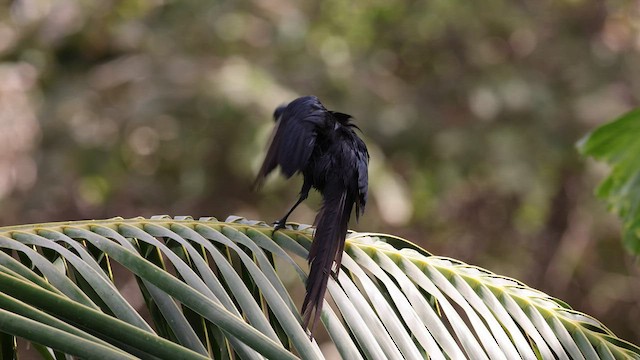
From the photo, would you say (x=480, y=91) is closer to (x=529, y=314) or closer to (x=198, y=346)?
(x=529, y=314)

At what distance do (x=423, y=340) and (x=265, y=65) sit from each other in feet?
27.7

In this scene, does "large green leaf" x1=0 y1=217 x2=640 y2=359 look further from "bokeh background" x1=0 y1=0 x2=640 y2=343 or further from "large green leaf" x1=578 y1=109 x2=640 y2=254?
"bokeh background" x1=0 y1=0 x2=640 y2=343

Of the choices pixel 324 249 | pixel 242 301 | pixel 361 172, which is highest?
pixel 361 172

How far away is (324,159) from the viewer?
2.81 m

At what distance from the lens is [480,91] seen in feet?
34.0

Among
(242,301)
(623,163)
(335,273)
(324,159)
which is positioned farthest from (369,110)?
(242,301)

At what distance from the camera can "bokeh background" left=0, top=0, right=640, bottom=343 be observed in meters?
9.84

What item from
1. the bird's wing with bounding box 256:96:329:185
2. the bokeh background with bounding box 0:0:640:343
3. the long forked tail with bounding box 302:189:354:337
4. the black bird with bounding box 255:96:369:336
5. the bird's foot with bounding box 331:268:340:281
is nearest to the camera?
the long forked tail with bounding box 302:189:354:337

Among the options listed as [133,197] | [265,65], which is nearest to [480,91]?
[265,65]

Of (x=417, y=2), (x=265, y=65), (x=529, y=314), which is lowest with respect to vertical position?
(x=529, y=314)

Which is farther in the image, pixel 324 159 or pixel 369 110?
pixel 369 110

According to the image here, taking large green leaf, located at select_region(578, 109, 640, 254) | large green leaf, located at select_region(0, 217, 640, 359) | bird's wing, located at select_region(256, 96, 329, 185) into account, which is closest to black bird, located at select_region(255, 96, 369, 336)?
bird's wing, located at select_region(256, 96, 329, 185)

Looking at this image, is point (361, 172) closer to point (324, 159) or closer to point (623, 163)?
point (324, 159)

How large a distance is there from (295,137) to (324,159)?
0.52 feet
